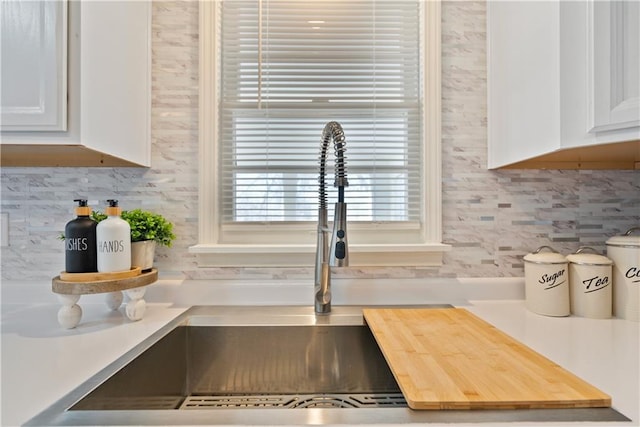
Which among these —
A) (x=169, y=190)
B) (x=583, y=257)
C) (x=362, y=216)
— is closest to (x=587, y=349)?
(x=583, y=257)

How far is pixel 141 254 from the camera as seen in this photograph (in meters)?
1.05

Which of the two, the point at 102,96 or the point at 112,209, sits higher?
the point at 102,96

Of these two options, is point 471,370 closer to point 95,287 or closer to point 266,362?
point 266,362

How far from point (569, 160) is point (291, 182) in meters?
0.89

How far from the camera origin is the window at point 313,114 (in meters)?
1.27

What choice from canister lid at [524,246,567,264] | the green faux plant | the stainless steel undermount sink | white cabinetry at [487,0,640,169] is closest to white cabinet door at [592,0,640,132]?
white cabinetry at [487,0,640,169]

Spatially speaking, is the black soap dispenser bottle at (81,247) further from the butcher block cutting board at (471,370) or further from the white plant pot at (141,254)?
the butcher block cutting board at (471,370)

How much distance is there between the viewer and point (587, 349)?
82 cm

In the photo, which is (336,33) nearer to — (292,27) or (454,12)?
(292,27)

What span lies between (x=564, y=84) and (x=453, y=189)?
0.47 meters

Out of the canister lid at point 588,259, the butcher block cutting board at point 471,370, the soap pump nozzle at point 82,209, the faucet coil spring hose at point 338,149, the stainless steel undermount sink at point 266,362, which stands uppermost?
the faucet coil spring hose at point 338,149

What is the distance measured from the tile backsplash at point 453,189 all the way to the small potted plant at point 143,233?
0.11 metres

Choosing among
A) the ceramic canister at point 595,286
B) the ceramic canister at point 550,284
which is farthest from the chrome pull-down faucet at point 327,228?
the ceramic canister at point 595,286

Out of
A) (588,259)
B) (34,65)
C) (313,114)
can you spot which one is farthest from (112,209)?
(588,259)
